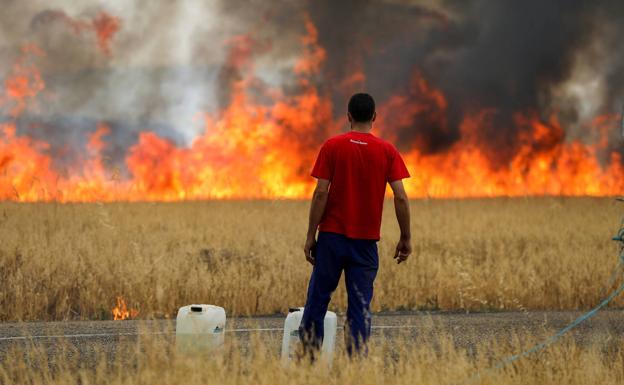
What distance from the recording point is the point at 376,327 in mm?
12461

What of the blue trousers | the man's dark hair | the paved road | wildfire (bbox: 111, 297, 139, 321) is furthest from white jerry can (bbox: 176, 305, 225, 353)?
wildfire (bbox: 111, 297, 139, 321)

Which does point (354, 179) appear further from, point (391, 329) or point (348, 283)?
point (391, 329)

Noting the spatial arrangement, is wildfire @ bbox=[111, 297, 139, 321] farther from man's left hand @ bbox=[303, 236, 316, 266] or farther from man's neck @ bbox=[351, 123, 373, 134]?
man's neck @ bbox=[351, 123, 373, 134]

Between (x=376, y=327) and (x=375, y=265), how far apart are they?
4558 mm

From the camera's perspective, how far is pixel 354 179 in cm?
789

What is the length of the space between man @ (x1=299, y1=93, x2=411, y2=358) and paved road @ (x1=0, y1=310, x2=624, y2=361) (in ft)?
8.73

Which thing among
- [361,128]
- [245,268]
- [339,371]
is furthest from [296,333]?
[245,268]

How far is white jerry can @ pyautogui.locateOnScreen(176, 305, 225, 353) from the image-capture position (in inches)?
339

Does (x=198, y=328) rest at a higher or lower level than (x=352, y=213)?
lower

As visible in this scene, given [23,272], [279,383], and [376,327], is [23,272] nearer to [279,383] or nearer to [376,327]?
[376,327]

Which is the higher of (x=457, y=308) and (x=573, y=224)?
(x=573, y=224)

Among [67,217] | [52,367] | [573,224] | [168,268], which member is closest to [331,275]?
[52,367]

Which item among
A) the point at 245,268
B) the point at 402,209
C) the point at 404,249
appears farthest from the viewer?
the point at 245,268

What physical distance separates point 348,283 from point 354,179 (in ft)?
2.96
